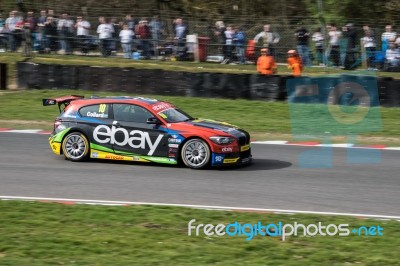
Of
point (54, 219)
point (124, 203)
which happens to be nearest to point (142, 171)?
point (124, 203)

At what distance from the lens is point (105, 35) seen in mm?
27500

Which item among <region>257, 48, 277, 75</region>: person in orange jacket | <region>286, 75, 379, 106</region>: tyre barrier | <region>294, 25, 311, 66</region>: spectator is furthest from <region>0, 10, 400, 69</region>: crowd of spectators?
<region>286, 75, 379, 106</region>: tyre barrier

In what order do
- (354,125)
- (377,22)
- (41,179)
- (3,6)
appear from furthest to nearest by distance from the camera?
(3,6) → (377,22) → (354,125) → (41,179)

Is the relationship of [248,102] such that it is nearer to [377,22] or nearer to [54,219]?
[377,22]

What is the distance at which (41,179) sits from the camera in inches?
504

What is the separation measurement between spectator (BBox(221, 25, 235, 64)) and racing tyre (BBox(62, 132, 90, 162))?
12549mm

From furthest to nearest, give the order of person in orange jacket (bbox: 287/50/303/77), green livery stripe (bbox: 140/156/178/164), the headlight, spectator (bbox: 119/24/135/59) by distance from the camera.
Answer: spectator (bbox: 119/24/135/59), person in orange jacket (bbox: 287/50/303/77), green livery stripe (bbox: 140/156/178/164), the headlight

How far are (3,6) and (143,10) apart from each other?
19.5 feet

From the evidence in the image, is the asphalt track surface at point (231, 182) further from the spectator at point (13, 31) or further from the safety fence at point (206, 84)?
the spectator at point (13, 31)

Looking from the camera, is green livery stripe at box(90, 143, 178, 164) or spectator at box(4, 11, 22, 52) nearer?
green livery stripe at box(90, 143, 178, 164)

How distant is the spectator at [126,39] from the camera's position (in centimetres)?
2697

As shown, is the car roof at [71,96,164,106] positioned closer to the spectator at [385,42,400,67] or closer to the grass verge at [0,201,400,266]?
the grass verge at [0,201,400,266]

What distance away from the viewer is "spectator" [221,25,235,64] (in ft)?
86.4

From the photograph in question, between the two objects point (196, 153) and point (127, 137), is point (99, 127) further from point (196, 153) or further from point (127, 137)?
point (196, 153)
